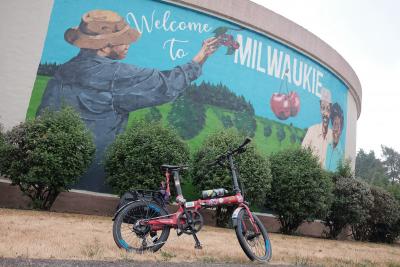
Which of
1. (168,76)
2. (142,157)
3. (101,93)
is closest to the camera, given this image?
(142,157)

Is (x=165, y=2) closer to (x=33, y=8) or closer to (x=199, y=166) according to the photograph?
(x=33, y=8)

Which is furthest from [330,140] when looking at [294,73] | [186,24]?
[186,24]

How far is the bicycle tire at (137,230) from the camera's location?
502 cm

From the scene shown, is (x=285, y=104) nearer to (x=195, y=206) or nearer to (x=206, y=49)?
(x=206, y=49)

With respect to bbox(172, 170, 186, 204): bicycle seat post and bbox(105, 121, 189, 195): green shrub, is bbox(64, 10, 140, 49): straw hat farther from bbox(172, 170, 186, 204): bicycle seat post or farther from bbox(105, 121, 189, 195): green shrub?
bbox(172, 170, 186, 204): bicycle seat post

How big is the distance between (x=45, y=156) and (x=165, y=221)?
7227mm

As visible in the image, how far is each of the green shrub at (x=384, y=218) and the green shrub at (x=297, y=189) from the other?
353 centimetres

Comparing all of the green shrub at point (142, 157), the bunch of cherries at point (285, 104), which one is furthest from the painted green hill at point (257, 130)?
the green shrub at point (142, 157)

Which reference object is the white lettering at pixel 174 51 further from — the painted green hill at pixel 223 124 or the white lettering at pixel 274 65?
the white lettering at pixel 274 65

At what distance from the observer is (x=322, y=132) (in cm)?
2066

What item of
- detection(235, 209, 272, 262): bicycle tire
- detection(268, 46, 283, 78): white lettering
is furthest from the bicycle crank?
detection(268, 46, 283, 78): white lettering

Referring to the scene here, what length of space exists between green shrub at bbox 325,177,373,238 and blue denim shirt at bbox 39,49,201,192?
7.68 metres

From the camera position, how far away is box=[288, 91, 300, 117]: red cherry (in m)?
19.0

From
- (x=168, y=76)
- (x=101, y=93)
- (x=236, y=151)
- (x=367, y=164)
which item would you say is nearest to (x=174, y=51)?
(x=168, y=76)
